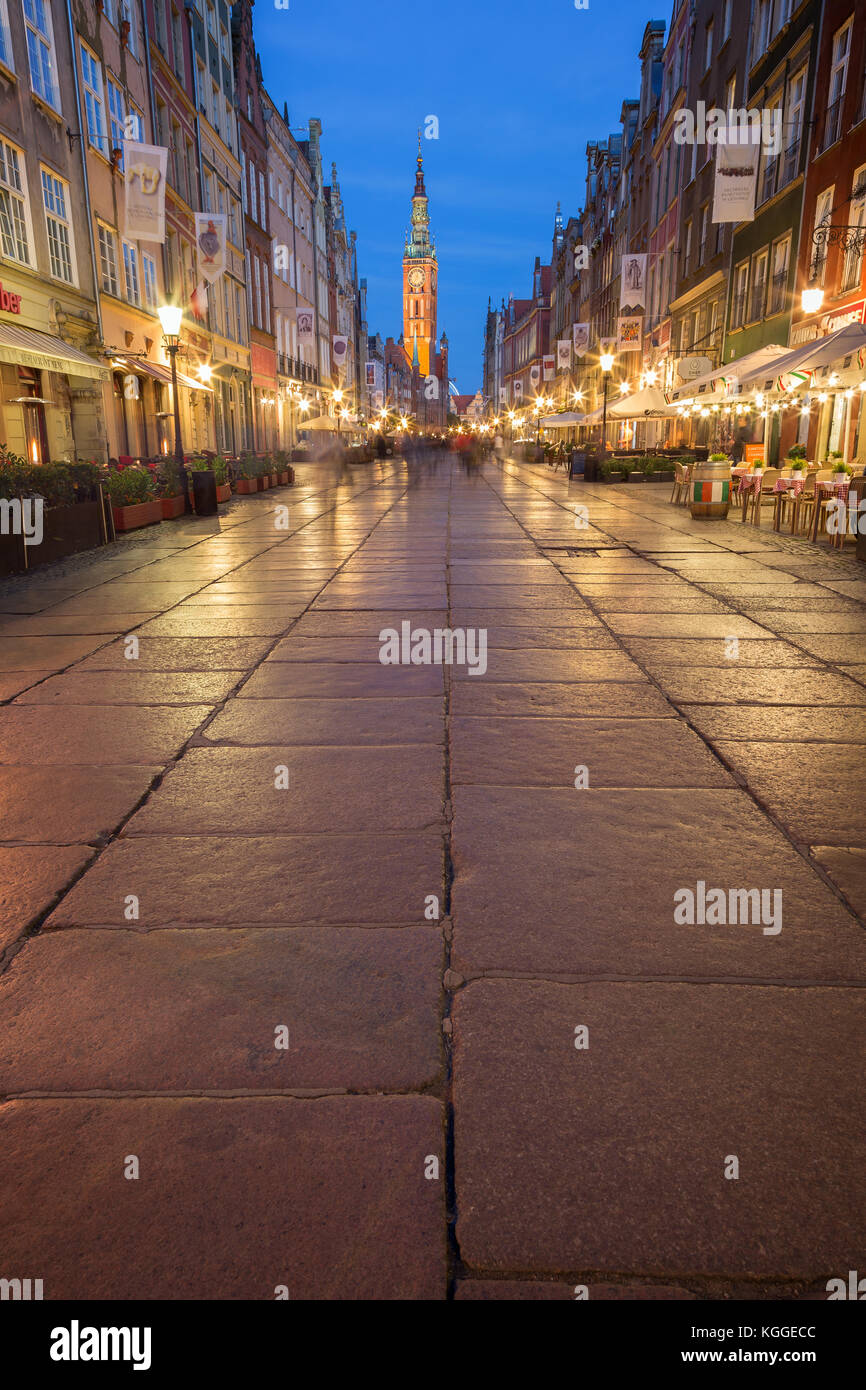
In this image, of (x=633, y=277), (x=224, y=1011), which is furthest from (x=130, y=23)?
(x=224, y=1011)

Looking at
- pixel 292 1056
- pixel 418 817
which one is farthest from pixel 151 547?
pixel 292 1056

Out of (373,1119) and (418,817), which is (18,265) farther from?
(373,1119)

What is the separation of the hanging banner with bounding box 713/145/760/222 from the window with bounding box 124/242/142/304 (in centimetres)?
1455

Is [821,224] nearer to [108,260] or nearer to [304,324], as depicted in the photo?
[108,260]

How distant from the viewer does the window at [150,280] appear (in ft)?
80.9

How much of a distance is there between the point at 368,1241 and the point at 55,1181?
663mm

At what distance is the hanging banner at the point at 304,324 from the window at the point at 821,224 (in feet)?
108

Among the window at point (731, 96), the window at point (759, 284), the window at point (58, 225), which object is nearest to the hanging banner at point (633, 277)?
the window at point (731, 96)

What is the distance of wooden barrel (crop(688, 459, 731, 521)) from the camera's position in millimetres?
16141

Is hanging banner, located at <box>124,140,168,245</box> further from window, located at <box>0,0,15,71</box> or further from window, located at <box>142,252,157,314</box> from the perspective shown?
window, located at <box>142,252,157,314</box>

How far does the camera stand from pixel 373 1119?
6.49ft

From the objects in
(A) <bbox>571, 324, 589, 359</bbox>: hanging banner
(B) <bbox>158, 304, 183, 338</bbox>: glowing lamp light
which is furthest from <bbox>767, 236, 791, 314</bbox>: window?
(A) <bbox>571, 324, 589, 359</bbox>: hanging banner

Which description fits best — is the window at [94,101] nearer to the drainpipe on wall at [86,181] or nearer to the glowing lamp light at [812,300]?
the drainpipe on wall at [86,181]

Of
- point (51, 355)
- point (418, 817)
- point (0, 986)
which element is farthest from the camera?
point (51, 355)
